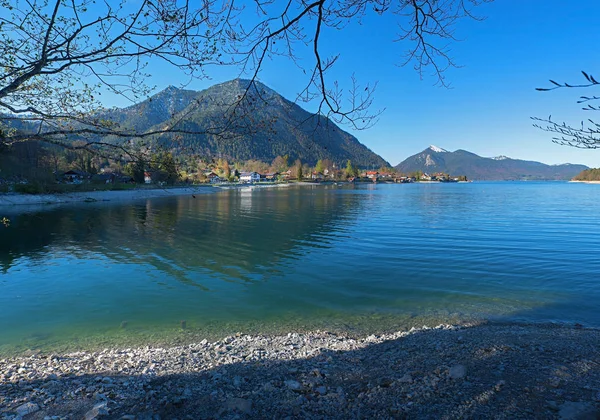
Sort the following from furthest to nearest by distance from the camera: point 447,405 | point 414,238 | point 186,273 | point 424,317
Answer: point 414,238, point 186,273, point 424,317, point 447,405

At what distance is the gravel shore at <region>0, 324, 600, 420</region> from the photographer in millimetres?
4961

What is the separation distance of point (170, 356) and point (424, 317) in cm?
814

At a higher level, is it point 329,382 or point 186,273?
point 329,382

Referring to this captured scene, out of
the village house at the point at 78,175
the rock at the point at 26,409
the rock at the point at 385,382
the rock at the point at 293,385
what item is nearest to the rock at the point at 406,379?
the rock at the point at 385,382

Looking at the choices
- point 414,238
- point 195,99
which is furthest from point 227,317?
point 414,238

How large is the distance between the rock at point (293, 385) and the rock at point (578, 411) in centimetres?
373

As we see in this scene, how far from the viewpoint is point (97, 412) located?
5.20 metres

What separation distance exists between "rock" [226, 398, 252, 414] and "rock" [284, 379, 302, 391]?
2.66ft

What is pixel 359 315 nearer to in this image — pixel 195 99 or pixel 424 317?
pixel 424 317

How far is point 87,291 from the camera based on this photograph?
14742 mm

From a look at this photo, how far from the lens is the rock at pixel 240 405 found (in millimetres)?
5118

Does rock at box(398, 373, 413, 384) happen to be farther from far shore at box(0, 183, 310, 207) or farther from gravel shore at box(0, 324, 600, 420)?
far shore at box(0, 183, 310, 207)

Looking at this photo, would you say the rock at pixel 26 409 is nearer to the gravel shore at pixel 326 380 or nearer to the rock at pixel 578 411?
the gravel shore at pixel 326 380

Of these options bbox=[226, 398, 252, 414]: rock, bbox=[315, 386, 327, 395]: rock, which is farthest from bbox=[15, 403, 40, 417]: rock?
bbox=[315, 386, 327, 395]: rock
